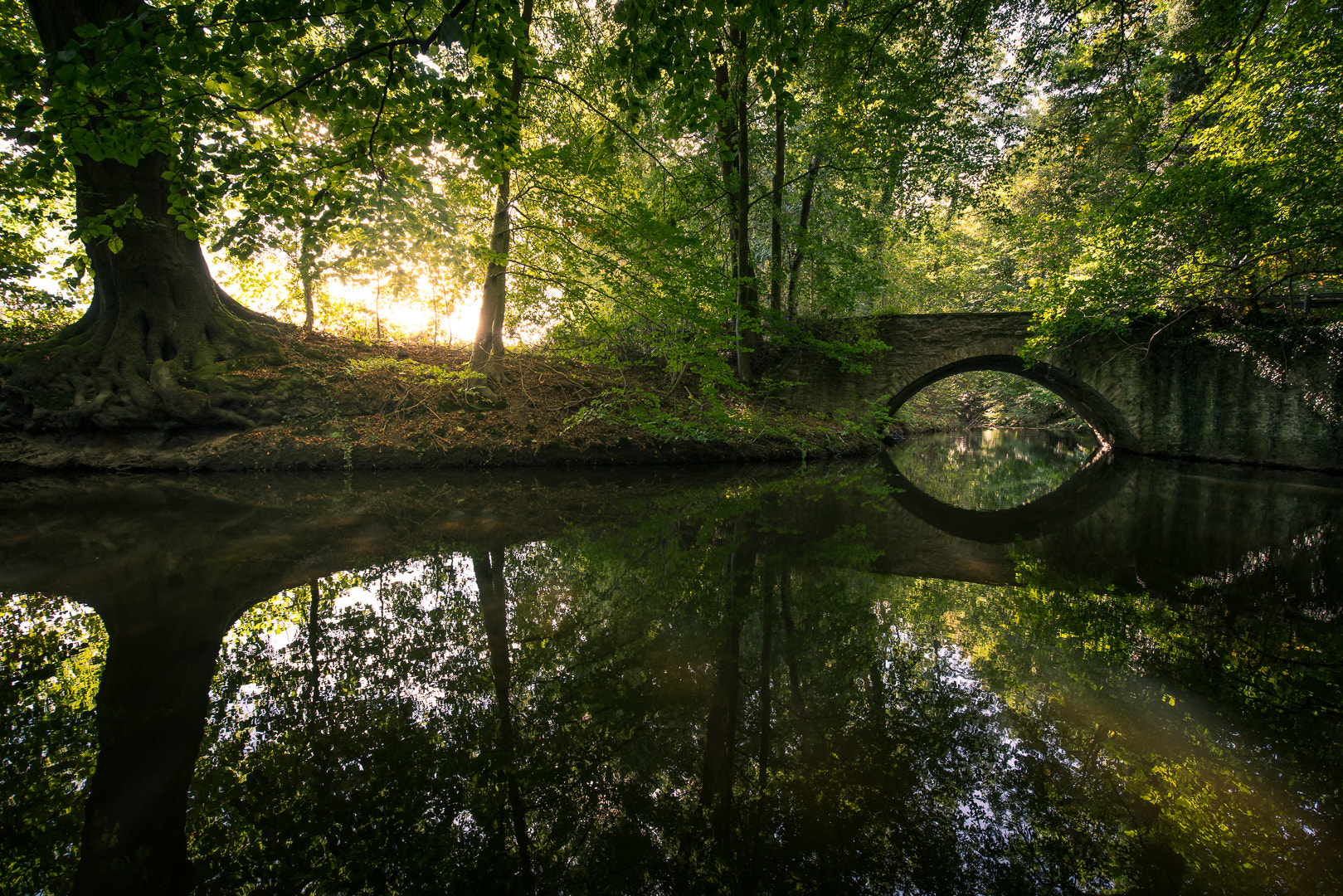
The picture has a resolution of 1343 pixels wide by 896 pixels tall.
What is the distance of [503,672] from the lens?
1.92 m

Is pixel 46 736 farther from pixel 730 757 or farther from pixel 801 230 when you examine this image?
pixel 801 230

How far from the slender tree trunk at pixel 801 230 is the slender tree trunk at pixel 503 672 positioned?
9.83 meters

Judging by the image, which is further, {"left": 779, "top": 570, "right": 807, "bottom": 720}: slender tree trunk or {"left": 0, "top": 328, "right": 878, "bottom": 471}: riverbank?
{"left": 0, "top": 328, "right": 878, "bottom": 471}: riverbank

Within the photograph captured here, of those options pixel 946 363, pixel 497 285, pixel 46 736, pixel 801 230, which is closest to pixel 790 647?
pixel 46 736

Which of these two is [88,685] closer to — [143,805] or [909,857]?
[143,805]

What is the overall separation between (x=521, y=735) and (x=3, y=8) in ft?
34.7

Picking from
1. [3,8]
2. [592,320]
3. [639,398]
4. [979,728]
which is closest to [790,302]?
[639,398]

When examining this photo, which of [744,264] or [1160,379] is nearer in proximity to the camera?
[744,264]

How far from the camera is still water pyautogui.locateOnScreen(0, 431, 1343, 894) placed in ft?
3.63

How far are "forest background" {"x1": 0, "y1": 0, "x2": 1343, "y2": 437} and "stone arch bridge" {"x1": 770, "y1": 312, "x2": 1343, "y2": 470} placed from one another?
0.63m

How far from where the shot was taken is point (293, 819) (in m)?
1.19

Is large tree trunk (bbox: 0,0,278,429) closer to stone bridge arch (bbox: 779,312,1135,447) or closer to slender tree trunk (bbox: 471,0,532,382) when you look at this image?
slender tree trunk (bbox: 471,0,532,382)

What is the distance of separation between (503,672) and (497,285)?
730cm

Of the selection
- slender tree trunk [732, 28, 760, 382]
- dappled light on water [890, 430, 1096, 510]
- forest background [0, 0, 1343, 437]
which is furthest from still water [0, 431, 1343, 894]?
slender tree trunk [732, 28, 760, 382]
